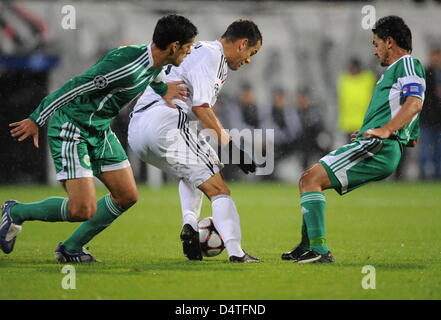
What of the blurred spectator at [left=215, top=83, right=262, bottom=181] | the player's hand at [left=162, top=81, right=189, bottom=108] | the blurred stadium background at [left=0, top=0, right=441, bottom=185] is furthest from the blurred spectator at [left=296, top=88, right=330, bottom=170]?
the player's hand at [left=162, top=81, right=189, bottom=108]

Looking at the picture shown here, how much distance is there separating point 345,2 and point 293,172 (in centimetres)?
470

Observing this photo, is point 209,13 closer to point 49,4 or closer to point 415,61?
point 49,4

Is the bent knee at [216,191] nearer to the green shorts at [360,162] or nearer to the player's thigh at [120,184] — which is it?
the player's thigh at [120,184]

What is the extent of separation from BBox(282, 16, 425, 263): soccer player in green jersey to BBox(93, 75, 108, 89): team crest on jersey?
1.89m

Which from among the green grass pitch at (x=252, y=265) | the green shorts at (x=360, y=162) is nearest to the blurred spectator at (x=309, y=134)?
the green grass pitch at (x=252, y=265)

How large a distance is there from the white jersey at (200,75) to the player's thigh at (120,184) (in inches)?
27.8

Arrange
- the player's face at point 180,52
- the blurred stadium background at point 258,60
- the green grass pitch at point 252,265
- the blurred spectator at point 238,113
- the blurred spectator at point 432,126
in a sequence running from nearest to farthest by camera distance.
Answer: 1. the green grass pitch at point 252,265
2. the player's face at point 180,52
3. the blurred spectator at point 432,126
4. the blurred stadium background at point 258,60
5. the blurred spectator at point 238,113

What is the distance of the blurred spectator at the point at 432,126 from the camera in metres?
18.6

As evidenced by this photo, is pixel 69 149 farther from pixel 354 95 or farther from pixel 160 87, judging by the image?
pixel 354 95

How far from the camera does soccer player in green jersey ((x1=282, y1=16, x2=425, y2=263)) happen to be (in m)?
6.95

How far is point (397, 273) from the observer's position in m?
6.49

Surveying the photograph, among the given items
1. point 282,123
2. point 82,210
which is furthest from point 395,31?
point 282,123

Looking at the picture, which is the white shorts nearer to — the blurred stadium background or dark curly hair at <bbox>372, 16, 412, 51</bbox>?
dark curly hair at <bbox>372, 16, 412, 51</bbox>
